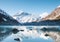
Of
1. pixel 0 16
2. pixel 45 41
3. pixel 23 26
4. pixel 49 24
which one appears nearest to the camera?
pixel 45 41

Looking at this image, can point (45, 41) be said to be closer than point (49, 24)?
Yes

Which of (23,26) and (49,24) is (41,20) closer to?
(23,26)

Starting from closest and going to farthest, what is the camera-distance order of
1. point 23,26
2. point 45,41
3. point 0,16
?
point 45,41
point 23,26
point 0,16

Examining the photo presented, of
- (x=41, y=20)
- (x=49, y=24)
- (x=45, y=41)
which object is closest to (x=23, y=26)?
(x=41, y=20)

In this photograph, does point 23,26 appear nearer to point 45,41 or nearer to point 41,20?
point 41,20

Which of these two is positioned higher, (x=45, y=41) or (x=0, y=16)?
(x=0, y=16)

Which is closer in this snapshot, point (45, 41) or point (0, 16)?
point (45, 41)

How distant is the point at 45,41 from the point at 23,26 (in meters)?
20.6

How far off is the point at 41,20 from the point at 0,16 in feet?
48.3

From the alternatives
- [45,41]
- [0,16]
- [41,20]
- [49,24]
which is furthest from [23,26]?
[45,41]

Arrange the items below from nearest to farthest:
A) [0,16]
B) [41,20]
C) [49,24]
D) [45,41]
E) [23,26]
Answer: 1. [45,41]
2. [41,20]
3. [23,26]
4. [49,24]
5. [0,16]

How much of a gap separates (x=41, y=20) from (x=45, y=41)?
17513 millimetres

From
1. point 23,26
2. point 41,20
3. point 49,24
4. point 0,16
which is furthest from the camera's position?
point 0,16

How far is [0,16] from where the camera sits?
43.4 metres
